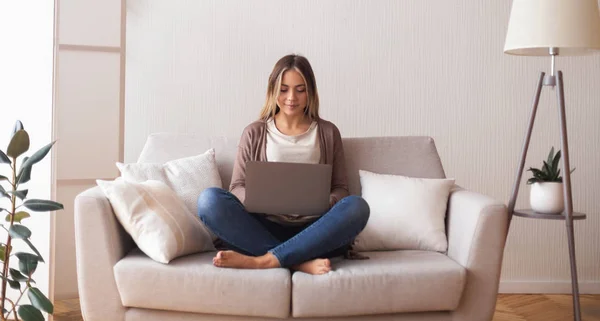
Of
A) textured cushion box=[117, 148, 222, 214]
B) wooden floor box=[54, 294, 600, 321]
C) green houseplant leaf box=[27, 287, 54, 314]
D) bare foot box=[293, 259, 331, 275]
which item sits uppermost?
textured cushion box=[117, 148, 222, 214]

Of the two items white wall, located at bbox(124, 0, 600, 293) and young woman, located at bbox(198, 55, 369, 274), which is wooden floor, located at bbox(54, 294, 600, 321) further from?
young woman, located at bbox(198, 55, 369, 274)

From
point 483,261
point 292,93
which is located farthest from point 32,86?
point 483,261

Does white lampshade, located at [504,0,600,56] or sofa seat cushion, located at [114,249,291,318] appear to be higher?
white lampshade, located at [504,0,600,56]

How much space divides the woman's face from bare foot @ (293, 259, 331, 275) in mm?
725

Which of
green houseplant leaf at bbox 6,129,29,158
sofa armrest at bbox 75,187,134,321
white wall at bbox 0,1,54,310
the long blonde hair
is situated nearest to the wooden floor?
white wall at bbox 0,1,54,310

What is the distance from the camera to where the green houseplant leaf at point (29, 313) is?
2.33 m

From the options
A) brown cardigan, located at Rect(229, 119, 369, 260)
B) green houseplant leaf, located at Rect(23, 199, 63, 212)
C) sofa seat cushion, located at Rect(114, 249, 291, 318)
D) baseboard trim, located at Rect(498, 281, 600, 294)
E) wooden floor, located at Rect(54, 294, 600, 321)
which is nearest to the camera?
sofa seat cushion, located at Rect(114, 249, 291, 318)

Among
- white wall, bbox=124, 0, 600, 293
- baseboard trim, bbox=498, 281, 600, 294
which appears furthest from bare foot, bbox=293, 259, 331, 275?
baseboard trim, bbox=498, 281, 600, 294

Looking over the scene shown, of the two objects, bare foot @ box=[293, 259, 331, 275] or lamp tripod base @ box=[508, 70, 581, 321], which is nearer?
bare foot @ box=[293, 259, 331, 275]

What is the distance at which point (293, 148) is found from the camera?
2.85m

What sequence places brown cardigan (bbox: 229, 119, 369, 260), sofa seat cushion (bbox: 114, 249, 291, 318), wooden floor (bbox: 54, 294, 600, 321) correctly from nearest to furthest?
sofa seat cushion (bbox: 114, 249, 291, 318) < brown cardigan (bbox: 229, 119, 369, 260) < wooden floor (bbox: 54, 294, 600, 321)

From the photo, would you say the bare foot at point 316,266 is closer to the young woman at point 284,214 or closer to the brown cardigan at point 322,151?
the young woman at point 284,214

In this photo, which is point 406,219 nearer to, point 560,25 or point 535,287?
point 560,25

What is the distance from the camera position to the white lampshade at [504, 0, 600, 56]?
9.37ft
